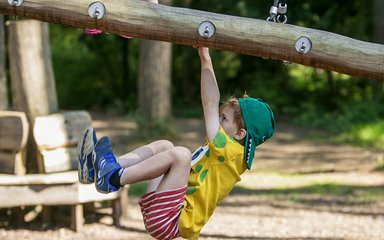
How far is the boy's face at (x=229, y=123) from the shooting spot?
4801 millimetres

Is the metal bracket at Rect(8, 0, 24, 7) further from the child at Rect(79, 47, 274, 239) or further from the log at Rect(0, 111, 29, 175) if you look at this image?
the log at Rect(0, 111, 29, 175)

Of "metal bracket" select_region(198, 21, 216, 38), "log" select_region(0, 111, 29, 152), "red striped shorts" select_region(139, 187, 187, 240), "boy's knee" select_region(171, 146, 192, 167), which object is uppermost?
"metal bracket" select_region(198, 21, 216, 38)

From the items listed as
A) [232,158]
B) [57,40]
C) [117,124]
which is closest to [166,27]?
[232,158]

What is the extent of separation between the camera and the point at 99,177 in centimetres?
453

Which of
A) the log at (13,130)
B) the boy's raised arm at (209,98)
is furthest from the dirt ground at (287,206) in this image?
the boy's raised arm at (209,98)

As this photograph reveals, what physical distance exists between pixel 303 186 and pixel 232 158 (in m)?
6.08

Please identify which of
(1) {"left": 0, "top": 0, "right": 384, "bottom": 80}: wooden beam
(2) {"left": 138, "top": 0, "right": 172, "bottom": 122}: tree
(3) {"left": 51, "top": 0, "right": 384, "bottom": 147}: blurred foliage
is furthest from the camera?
(3) {"left": 51, "top": 0, "right": 384, "bottom": 147}: blurred foliage

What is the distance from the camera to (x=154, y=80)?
14.6 m

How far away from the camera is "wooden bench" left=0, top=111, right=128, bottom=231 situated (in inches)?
293

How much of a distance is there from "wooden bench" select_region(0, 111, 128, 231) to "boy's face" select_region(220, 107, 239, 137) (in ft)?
9.87

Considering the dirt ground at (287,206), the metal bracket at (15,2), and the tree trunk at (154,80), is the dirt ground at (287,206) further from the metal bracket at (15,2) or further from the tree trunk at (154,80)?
the metal bracket at (15,2)

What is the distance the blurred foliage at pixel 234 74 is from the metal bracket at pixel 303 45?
13122 millimetres

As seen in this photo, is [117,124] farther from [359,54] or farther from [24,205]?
[359,54]

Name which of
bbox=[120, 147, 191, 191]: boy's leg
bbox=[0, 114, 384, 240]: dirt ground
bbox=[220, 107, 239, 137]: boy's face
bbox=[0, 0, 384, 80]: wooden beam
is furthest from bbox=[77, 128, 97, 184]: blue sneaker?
bbox=[0, 114, 384, 240]: dirt ground
